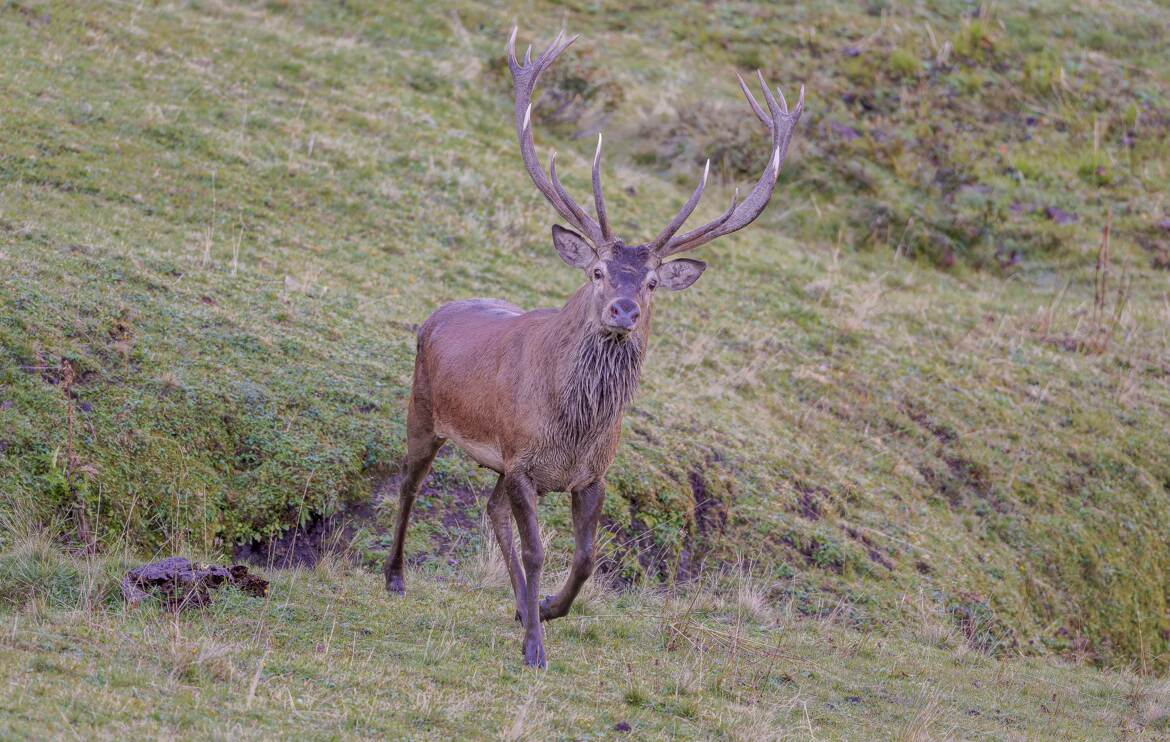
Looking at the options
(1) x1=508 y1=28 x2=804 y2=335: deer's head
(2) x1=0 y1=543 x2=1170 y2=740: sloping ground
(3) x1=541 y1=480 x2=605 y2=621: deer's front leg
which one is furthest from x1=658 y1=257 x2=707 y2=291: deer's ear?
(2) x1=0 y1=543 x2=1170 y2=740: sloping ground

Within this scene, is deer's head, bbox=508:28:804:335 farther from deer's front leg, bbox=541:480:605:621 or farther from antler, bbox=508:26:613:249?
deer's front leg, bbox=541:480:605:621

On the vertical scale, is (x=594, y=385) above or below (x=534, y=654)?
above

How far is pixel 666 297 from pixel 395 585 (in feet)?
21.3

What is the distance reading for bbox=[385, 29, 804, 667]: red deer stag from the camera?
668cm

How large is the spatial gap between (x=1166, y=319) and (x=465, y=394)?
11017 mm

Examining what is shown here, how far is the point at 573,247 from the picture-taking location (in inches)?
283

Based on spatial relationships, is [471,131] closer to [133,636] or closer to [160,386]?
[160,386]

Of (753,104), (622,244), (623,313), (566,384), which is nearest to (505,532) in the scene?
(566,384)

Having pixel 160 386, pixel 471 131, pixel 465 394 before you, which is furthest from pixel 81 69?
pixel 465 394

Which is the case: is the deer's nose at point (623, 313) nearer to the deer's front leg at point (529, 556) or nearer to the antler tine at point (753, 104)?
the deer's front leg at point (529, 556)

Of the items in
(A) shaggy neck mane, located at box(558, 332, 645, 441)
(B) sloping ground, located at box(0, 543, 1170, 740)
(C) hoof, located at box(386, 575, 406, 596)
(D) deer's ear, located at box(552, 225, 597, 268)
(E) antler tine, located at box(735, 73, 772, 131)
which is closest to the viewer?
(B) sloping ground, located at box(0, 543, 1170, 740)

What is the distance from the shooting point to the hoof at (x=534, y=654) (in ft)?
20.7

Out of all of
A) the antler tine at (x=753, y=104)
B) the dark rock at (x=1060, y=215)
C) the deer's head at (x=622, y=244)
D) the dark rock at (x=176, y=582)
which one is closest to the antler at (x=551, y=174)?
the deer's head at (x=622, y=244)

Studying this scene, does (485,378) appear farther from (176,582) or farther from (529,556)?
(176,582)
